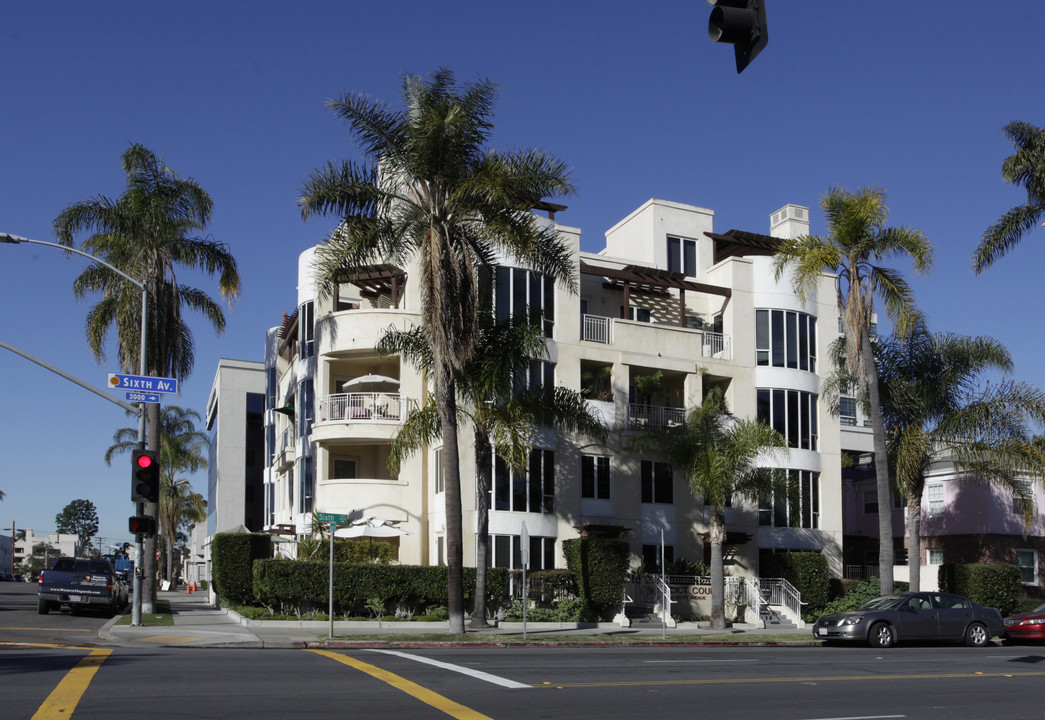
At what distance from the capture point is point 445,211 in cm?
2483

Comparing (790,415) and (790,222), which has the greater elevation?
(790,222)

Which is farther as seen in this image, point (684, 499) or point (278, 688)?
point (684, 499)

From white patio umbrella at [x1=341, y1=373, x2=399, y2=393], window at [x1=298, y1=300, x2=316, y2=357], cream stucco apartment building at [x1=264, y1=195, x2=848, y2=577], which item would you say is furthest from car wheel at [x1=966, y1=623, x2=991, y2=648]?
window at [x1=298, y1=300, x2=316, y2=357]

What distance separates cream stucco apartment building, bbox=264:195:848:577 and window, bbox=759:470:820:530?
70mm

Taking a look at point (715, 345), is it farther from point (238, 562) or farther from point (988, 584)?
point (238, 562)

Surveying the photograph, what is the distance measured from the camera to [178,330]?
3111 cm

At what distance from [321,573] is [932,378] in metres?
18.8

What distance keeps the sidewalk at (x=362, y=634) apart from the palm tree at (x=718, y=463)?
8.05 feet

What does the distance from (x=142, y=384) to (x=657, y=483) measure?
1788cm

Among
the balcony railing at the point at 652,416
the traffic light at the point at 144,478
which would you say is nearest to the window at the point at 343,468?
the balcony railing at the point at 652,416

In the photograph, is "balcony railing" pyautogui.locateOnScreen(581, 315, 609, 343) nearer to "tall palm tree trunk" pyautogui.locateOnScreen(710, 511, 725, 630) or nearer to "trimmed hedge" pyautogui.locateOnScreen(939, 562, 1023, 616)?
"tall palm tree trunk" pyautogui.locateOnScreen(710, 511, 725, 630)

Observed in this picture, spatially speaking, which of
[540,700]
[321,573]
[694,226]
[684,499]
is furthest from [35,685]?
[694,226]

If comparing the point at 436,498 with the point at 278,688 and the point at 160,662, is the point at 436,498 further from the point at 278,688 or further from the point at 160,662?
the point at 278,688

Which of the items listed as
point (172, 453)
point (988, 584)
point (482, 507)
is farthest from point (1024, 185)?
point (172, 453)
